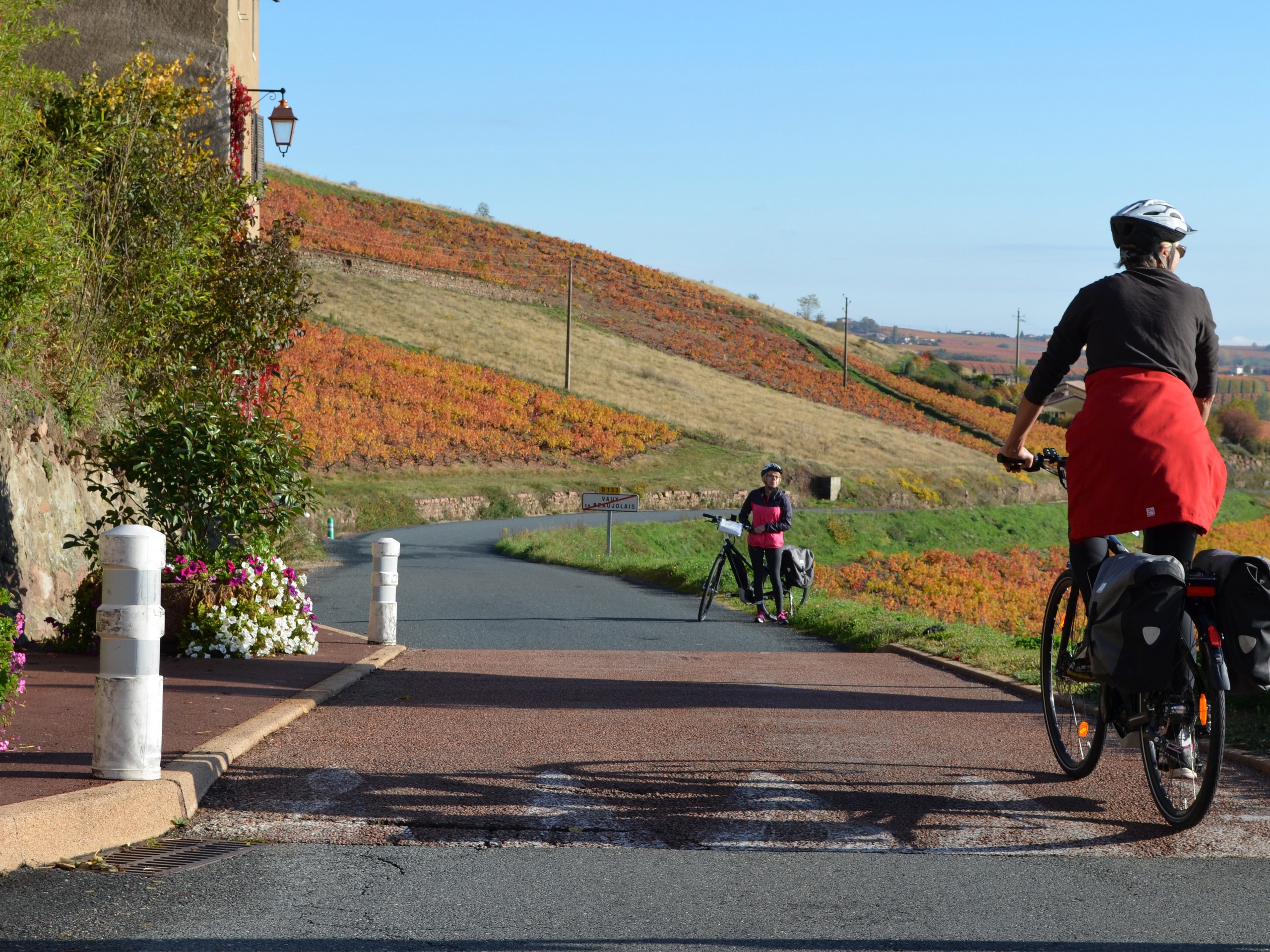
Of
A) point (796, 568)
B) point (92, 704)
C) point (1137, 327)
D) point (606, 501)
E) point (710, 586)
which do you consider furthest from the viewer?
point (606, 501)

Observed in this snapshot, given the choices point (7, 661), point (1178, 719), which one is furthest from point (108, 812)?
point (1178, 719)

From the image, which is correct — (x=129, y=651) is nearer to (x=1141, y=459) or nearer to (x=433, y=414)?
(x=1141, y=459)

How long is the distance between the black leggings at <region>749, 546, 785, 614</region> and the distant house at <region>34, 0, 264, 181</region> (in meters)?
7.88

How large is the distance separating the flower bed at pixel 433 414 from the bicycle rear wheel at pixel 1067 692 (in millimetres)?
36378

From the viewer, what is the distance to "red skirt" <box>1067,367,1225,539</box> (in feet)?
15.7

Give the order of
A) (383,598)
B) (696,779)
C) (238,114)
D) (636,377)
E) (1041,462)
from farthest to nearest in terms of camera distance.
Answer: (636,377)
(238,114)
(383,598)
(1041,462)
(696,779)

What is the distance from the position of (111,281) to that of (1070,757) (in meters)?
9.76

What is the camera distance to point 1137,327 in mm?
5047

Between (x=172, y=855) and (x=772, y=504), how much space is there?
37.1 ft

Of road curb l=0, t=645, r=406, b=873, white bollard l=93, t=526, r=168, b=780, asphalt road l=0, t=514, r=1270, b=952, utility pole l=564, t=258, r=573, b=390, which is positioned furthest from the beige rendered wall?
utility pole l=564, t=258, r=573, b=390

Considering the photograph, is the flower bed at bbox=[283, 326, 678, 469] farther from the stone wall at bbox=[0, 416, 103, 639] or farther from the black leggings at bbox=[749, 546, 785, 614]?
the stone wall at bbox=[0, 416, 103, 639]

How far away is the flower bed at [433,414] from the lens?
45656 mm

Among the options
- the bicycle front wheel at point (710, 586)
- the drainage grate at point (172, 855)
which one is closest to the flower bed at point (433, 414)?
the bicycle front wheel at point (710, 586)

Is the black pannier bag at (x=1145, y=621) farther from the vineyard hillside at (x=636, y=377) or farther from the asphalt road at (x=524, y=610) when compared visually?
the vineyard hillside at (x=636, y=377)
